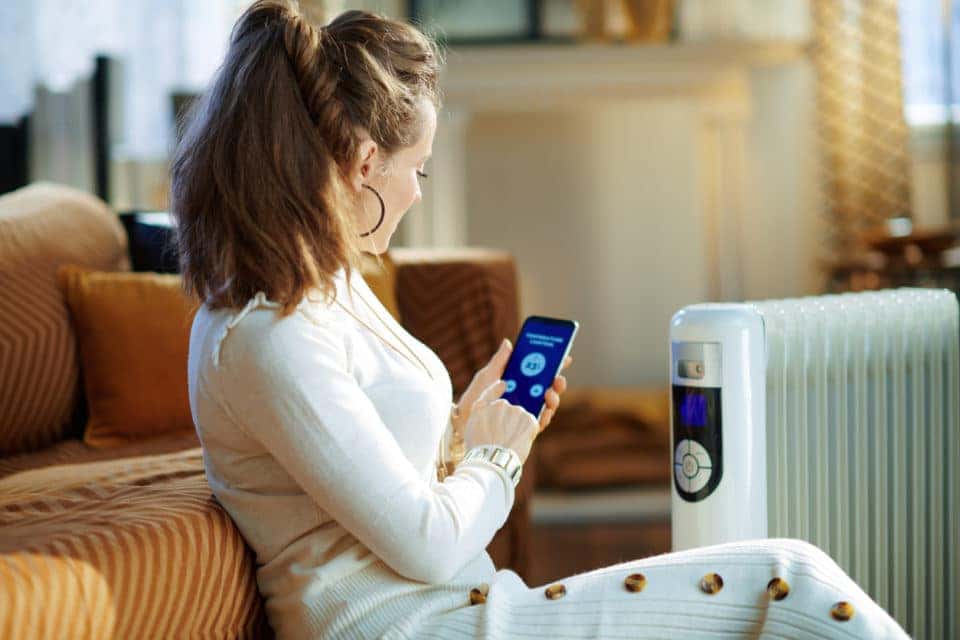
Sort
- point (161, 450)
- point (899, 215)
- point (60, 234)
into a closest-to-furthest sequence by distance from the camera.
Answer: point (161, 450) → point (60, 234) → point (899, 215)

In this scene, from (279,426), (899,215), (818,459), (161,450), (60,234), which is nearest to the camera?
(279,426)

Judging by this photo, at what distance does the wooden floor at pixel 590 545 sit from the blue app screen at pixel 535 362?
4.10ft

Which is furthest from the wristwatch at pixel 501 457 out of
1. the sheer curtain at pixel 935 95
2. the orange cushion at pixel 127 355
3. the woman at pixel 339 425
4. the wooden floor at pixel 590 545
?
the sheer curtain at pixel 935 95

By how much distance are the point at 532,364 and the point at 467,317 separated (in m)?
0.80

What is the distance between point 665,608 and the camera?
85 cm

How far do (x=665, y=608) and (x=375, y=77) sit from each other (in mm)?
496

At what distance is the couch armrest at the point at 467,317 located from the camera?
1.86m

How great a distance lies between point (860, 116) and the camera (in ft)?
10.5

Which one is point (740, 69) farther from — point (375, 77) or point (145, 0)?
point (375, 77)

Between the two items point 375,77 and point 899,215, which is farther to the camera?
point 899,215

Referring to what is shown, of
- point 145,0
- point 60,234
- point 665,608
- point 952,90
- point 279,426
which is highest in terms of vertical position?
point 145,0

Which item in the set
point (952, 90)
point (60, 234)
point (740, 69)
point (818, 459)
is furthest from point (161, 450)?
point (952, 90)

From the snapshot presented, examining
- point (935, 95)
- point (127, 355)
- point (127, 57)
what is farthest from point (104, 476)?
point (935, 95)

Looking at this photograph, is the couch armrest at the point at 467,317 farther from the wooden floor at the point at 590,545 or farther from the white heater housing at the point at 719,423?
the white heater housing at the point at 719,423
